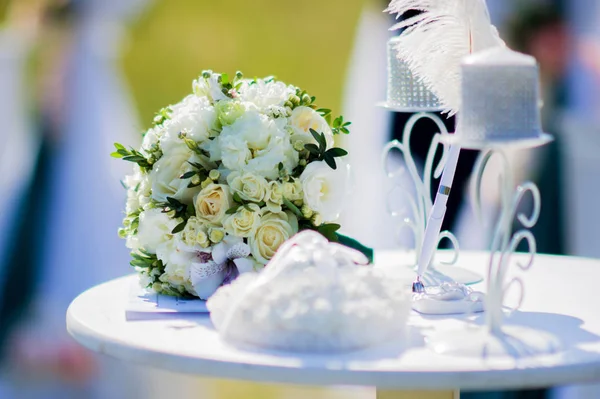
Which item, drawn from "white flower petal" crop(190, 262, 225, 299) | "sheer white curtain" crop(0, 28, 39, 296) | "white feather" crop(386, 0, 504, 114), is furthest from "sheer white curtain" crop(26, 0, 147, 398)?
"white feather" crop(386, 0, 504, 114)

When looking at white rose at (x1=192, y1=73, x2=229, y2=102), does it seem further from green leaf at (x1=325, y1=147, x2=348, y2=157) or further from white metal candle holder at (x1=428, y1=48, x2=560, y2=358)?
white metal candle holder at (x1=428, y1=48, x2=560, y2=358)

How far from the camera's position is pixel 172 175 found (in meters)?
1.54

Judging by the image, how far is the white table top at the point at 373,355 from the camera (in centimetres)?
112

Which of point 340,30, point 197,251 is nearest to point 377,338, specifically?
point 197,251

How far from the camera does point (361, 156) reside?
11.8 feet

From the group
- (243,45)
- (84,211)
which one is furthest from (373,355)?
(243,45)

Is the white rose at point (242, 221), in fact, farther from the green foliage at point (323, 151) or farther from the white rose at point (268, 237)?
the green foliage at point (323, 151)

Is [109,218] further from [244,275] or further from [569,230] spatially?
[244,275]

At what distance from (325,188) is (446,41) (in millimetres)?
306

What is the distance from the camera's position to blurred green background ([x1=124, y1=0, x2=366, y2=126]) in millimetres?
3662

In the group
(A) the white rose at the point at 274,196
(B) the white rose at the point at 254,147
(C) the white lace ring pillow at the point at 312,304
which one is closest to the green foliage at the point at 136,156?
(B) the white rose at the point at 254,147

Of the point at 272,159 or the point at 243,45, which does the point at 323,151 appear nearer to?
the point at 272,159

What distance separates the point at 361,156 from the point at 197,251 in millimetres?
2138

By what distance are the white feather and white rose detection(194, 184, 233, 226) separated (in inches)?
14.8
